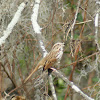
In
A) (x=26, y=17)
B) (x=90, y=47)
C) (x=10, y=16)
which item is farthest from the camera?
(x=90, y=47)

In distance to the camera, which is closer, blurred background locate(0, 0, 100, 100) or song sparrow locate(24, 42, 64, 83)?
song sparrow locate(24, 42, 64, 83)

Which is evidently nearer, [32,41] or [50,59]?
[50,59]

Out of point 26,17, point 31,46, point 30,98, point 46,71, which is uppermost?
point 26,17

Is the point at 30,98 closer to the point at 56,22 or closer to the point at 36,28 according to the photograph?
the point at 56,22

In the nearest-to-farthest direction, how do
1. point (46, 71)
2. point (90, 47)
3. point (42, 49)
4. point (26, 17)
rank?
point (42, 49) < point (46, 71) < point (26, 17) < point (90, 47)

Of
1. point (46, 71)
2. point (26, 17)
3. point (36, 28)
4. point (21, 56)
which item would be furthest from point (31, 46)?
point (36, 28)

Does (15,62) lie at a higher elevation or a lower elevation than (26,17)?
lower

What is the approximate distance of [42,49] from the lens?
2.68m

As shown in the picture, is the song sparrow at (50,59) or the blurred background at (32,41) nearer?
the song sparrow at (50,59)

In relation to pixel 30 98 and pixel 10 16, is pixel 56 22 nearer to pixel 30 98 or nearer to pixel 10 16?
pixel 10 16

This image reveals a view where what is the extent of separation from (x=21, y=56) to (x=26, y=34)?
629 mm

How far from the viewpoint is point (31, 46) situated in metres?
4.33

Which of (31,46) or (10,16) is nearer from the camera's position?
(10,16)

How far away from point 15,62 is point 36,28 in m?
1.66
